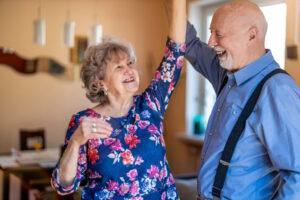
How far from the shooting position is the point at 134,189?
4.46 feet

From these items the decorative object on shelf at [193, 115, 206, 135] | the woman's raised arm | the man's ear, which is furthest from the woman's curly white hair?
the decorative object on shelf at [193, 115, 206, 135]

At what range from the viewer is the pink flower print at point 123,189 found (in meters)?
1.36

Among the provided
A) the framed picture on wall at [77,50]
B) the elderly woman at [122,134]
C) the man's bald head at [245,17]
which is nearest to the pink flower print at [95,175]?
the elderly woman at [122,134]

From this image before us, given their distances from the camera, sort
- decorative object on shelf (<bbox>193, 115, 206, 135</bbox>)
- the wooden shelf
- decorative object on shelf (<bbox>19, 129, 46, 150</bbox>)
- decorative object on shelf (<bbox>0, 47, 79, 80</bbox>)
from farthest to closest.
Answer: decorative object on shelf (<bbox>0, 47, 79, 80</bbox>) < decorative object on shelf (<bbox>19, 129, 46, 150</bbox>) < decorative object on shelf (<bbox>193, 115, 206, 135</bbox>) < the wooden shelf

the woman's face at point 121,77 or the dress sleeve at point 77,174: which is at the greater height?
the woman's face at point 121,77

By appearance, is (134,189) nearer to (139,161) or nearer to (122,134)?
(139,161)

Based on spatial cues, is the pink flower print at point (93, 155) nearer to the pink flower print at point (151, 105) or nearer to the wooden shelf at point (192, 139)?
the pink flower print at point (151, 105)

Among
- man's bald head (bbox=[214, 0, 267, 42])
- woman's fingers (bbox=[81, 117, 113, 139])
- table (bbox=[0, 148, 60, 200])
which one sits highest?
man's bald head (bbox=[214, 0, 267, 42])

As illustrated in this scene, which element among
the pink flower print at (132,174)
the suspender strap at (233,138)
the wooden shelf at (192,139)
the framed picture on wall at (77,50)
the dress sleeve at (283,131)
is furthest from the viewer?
the framed picture on wall at (77,50)

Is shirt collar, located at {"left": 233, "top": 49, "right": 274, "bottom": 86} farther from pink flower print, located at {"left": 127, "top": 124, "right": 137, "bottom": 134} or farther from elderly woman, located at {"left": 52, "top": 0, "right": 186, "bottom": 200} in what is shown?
pink flower print, located at {"left": 127, "top": 124, "right": 137, "bottom": 134}

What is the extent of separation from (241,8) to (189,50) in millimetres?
381

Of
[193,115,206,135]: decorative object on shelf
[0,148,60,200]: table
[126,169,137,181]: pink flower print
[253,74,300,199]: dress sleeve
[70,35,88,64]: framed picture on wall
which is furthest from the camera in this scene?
[70,35,88,64]: framed picture on wall

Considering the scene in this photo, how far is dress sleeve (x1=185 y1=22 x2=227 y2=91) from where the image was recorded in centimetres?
143

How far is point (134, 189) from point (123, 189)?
0.14ft
